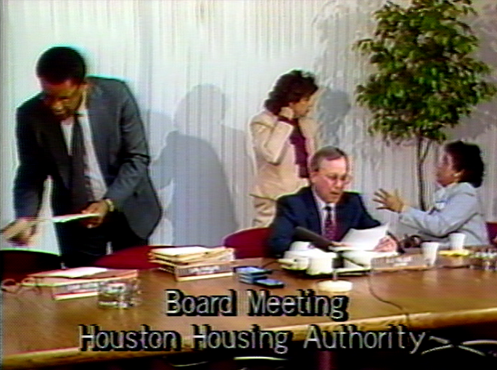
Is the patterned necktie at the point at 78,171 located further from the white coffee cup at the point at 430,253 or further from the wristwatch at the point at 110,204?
the white coffee cup at the point at 430,253

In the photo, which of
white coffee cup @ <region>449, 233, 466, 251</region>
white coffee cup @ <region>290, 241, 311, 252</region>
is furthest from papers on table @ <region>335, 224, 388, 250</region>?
white coffee cup @ <region>449, 233, 466, 251</region>

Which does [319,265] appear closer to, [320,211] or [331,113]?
[320,211]

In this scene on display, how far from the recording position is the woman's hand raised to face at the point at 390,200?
14.6 ft

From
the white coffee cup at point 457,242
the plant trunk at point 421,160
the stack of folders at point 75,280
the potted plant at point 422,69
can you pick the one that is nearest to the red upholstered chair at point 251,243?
the white coffee cup at point 457,242

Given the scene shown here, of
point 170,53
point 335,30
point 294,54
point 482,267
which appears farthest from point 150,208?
point 482,267

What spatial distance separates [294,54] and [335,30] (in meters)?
0.33

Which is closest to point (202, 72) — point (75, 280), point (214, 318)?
point (75, 280)

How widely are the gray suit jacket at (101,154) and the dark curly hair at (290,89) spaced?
2.56 ft

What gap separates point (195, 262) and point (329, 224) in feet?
3.34

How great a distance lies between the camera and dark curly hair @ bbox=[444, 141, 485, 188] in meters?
3.86

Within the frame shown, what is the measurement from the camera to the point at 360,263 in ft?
8.38

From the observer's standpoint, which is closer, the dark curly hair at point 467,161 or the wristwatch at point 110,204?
the wristwatch at point 110,204

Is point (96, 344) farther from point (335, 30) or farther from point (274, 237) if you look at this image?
point (335, 30)

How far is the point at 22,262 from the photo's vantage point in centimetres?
291
